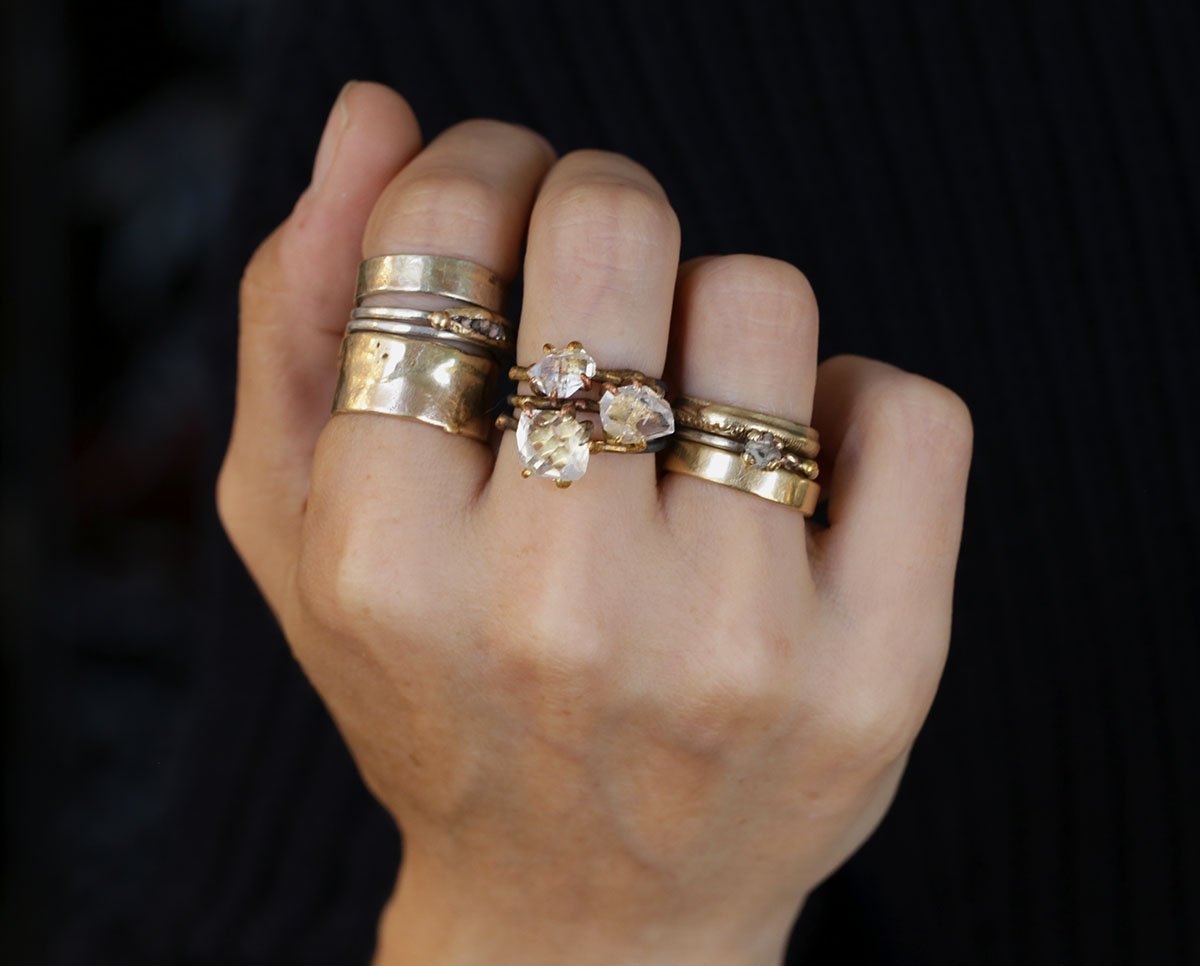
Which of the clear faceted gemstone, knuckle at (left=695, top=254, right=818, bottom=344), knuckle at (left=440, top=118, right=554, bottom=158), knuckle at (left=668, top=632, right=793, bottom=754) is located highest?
knuckle at (left=440, top=118, right=554, bottom=158)

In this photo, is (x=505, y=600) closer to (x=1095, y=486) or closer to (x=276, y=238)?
(x=276, y=238)

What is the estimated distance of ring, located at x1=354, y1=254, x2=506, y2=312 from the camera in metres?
0.63

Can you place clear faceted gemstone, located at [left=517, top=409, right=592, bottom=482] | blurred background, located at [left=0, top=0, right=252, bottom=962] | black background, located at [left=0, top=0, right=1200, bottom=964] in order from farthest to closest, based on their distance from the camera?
blurred background, located at [left=0, top=0, right=252, bottom=962] → black background, located at [left=0, top=0, right=1200, bottom=964] → clear faceted gemstone, located at [left=517, top=409, right=592, bottom=482]

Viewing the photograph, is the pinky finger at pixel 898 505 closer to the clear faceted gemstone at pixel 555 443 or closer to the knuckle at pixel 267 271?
the clear faceted gemstone at pixel 555 443

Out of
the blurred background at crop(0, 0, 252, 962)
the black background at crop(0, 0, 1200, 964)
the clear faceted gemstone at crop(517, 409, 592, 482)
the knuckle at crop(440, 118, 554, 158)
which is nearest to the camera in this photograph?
the clear faceted gemstone at crop(517, 409, 592, 482)

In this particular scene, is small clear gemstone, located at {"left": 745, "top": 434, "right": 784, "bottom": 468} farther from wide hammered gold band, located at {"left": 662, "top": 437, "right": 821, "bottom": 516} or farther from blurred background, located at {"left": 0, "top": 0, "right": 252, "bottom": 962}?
blurred background, located at {"left": 0, "top": 0, "right": 252, "bottom": 962}

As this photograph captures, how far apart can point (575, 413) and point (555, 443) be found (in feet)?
0.07

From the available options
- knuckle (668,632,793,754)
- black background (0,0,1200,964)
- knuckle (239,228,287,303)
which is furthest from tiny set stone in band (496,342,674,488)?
black background (0,0,1200,964)

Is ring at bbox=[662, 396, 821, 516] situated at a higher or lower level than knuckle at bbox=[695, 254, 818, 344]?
lower

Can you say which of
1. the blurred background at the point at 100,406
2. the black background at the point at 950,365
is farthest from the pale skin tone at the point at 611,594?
the blurred background at the point at 100,406

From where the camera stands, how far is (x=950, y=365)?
970 millimetres

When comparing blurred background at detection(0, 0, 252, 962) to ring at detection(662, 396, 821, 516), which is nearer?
ring at detection(662, 396, 821, 516)

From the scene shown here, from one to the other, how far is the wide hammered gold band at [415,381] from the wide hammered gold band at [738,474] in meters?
0.12

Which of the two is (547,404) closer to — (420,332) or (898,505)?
(420,332)
